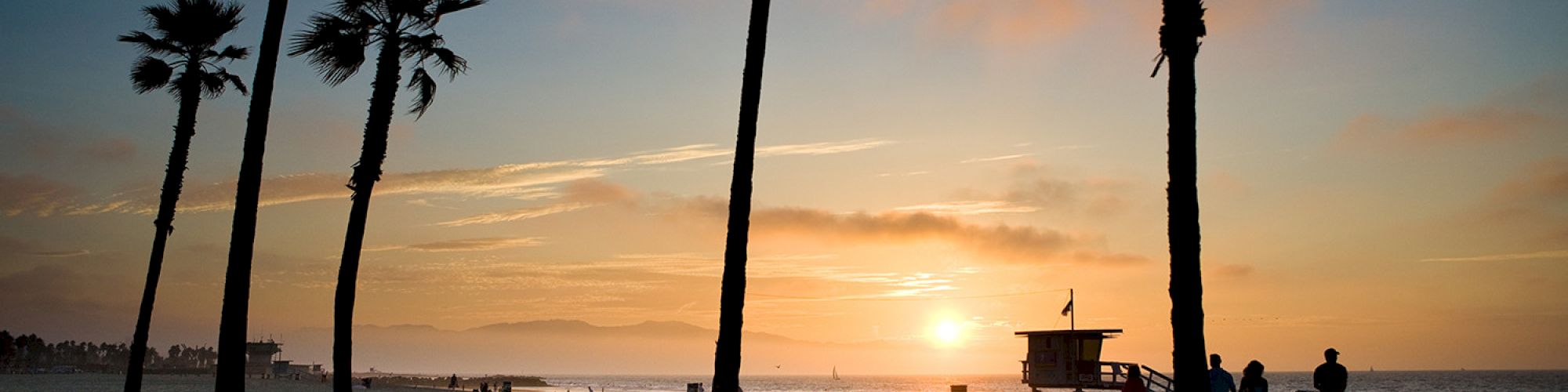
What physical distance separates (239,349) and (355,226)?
322 centimetres

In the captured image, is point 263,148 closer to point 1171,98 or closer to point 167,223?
point 167,223

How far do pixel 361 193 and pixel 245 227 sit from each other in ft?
8.33

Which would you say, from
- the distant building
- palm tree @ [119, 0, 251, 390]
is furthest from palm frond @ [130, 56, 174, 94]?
the distant building

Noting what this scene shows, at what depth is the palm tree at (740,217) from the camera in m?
18.9

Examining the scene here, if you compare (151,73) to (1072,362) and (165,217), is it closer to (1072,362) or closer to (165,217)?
(165,217)

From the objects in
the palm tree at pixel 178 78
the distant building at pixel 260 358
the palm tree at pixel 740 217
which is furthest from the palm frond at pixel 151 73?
the distant building at pixel 260 358

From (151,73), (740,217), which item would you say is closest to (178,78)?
(151,73)

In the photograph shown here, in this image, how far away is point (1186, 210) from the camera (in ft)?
51.1

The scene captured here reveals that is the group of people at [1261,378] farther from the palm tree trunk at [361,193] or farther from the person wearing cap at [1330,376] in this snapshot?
the palm tree trunk at [361,193]

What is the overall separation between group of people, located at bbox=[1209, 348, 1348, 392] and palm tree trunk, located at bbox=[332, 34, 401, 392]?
16169mm

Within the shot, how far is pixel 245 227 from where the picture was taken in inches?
924

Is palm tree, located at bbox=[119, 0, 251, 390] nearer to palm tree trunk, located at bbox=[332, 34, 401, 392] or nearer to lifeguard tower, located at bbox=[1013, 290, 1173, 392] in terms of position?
palm tree trunk, located at bbox=[332, 34, 401, 392]

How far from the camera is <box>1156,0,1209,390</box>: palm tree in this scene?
15.2 metres

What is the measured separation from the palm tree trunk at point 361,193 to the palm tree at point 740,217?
29.8 feet
